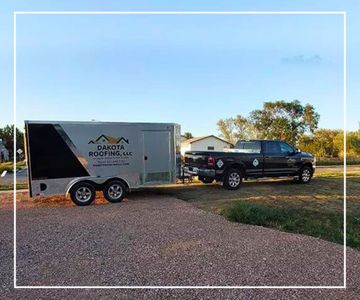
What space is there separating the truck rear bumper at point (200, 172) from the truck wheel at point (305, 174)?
12.2 ft

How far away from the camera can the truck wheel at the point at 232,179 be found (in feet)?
33.8

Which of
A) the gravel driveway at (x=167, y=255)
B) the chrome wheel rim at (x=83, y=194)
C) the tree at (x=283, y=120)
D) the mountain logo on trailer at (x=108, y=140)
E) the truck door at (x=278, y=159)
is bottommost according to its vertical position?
the gravel driveway at (x=167, y=255)

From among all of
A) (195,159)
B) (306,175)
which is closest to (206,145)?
(195,159)

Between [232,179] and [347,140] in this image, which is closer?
[347,140]

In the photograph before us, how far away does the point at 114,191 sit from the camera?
8.84 m

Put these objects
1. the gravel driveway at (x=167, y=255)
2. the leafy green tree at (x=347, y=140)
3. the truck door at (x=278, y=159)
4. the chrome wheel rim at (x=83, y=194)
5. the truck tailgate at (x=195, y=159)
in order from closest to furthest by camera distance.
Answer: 1. the gravel driveway at (x=167, y=255)
2. the leafy green tree at (x=347, y=140)
3. the chrome wheel rim at (x=83, y=194)
4. the truck tailgate at (x=195, y=159)
5. the truck door at (x=278, y=159)

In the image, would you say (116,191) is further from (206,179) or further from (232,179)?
(232,179)

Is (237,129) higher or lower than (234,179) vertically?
higher

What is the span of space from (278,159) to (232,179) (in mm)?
2017

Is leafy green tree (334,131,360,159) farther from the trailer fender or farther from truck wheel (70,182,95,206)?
truck wheel (70,182,95,206)

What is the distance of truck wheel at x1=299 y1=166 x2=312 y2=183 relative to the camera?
1196 centimetres

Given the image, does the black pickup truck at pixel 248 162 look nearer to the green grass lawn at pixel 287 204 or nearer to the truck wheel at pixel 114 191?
the green grass lawn at pixel 287 204

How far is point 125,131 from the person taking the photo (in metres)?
8.91

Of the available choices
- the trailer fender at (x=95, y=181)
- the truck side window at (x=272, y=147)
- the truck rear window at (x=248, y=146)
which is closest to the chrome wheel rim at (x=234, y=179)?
the truck rear window at (x=248, y=146)
